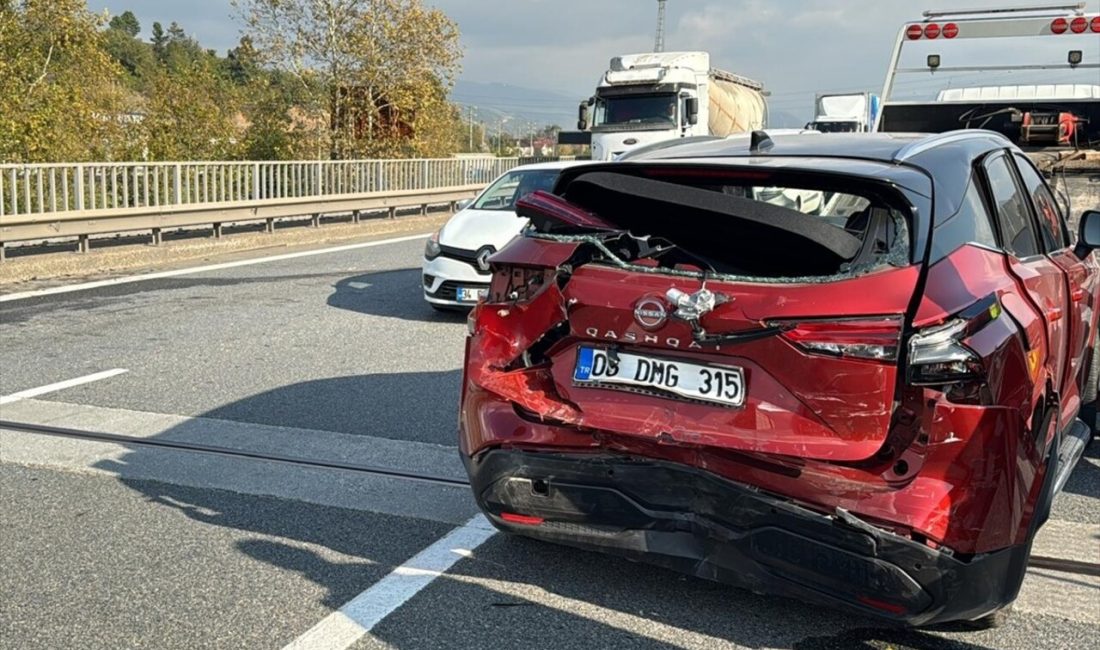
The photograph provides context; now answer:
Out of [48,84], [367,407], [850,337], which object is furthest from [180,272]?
[850,337]

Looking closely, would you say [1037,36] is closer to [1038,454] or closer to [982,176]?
[982,176]

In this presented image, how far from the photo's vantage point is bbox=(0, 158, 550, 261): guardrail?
43.1 ft

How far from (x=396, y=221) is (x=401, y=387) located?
14.9 metres

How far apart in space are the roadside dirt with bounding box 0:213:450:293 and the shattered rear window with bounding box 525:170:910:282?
34.4 ft

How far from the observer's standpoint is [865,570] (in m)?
3.09

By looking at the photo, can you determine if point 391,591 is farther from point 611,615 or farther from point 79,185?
point 79,185

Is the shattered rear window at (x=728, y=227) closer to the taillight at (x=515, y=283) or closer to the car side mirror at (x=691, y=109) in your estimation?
the taillight at (x=515, y=283)

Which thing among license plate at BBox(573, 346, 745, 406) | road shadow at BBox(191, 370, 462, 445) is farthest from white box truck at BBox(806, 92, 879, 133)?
license plate at BBox(573, 346, 745, 406)

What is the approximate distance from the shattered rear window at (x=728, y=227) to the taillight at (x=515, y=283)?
6.3 inches

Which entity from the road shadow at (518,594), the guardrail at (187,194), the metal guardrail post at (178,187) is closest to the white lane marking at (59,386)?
the road shadow at (518,594)

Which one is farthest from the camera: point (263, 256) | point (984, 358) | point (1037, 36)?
point (263, 256)

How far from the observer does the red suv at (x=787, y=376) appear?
121 inches

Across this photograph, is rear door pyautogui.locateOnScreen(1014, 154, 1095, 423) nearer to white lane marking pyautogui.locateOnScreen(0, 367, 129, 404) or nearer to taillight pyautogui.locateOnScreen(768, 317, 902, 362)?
taillight pyautogui.locateOnScreen(768, 317, 902, 362)

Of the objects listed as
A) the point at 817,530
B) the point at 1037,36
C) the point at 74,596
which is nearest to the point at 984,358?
the point at 817,530
